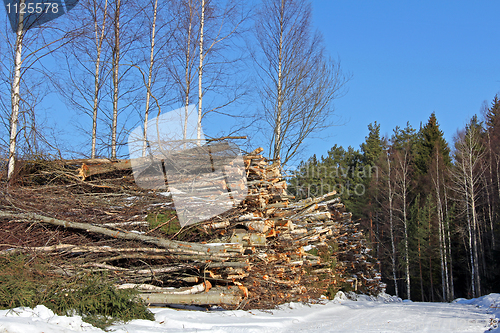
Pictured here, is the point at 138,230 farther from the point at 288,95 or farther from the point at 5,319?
the point at 288,95

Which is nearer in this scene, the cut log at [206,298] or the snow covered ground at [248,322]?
the snow covered ground at [248,322]

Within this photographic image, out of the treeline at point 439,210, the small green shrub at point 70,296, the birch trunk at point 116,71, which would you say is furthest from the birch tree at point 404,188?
the small green shrub at point 70,296

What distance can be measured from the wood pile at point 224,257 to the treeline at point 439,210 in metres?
12.5

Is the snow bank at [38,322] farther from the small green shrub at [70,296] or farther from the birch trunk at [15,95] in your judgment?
the birch trunk at [15,95]

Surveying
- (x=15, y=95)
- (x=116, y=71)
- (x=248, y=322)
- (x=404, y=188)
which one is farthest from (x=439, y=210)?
(x=15, y=95)

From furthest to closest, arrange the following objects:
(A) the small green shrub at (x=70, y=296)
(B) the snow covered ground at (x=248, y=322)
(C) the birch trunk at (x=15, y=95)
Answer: (C) the birch trunk at (x=15, y=95)
(A) the small green shrub at (x=70, y=296)
(B) the snow covered ground at (x=248, y=322)

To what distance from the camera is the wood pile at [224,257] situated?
611 centimetres

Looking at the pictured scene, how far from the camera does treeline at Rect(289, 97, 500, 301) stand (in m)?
24.1

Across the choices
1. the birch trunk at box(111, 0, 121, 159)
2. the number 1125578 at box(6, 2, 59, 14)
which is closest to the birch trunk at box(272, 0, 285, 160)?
the birch trunk at box(111, 0, 121, 159)

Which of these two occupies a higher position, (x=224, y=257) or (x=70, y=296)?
(x=224, y=257)

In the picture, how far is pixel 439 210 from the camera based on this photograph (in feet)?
87.2

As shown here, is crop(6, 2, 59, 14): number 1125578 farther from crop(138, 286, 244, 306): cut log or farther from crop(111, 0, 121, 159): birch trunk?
crop(138, 286, 244, 306): cut log

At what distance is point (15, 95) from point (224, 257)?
19.8 feet

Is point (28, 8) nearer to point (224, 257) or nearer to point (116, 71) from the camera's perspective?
point (116, 71)
